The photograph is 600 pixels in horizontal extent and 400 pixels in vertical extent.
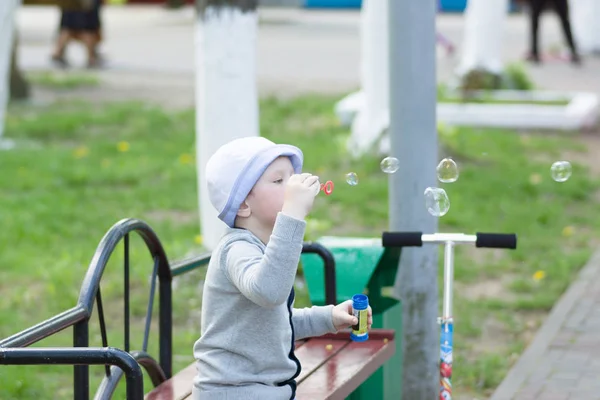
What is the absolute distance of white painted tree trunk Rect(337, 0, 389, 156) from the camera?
977 centimetres

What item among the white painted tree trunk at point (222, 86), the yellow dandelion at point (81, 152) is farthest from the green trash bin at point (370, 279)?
the yellow dandelion at point (81, 152)

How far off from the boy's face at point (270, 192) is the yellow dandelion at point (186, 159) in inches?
271

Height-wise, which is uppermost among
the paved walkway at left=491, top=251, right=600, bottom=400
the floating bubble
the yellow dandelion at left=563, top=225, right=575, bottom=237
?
the floating bubble

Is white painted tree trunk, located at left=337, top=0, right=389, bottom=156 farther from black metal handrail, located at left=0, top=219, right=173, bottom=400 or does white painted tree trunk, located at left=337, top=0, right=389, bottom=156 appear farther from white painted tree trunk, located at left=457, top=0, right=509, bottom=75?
black metal handrail, located at left=0, top=219, right=173, bottom=400

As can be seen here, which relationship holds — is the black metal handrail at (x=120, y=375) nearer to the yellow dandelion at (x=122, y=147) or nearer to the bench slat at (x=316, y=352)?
the bench slat at (x=316, y=352)

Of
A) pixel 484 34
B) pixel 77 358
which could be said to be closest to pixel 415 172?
pixel 77 358

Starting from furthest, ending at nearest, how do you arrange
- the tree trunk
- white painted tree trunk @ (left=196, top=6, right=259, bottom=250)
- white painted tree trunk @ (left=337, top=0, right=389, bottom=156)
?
the tree trunk
white painted tree trunk @ (left=337, top=0, right=389, bottom=156)
white painted tree trunk @ (left=196, top=6, right=259, bottom=250)

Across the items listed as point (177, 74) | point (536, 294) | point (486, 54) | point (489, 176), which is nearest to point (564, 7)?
point (486, 54)

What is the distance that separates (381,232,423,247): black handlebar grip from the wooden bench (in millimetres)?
463

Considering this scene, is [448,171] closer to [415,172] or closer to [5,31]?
[415,172]

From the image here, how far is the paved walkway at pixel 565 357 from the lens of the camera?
5020 millimetres

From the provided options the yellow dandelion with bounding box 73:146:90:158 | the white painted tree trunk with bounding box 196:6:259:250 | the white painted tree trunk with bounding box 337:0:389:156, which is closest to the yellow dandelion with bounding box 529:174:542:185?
the white painted tree trunk with bounding box 337:0:389:156

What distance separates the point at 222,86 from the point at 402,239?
10.5 feet

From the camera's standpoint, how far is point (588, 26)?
19734mm
